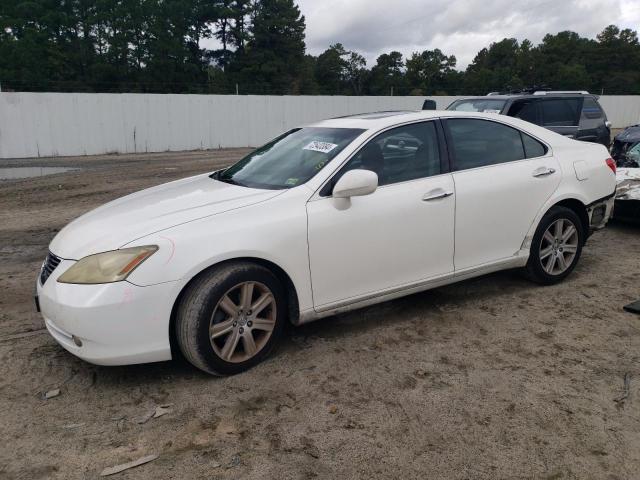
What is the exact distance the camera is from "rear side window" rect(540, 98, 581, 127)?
9414mm

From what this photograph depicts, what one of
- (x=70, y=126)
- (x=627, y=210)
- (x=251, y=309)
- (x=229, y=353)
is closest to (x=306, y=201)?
(x=251, y=309)

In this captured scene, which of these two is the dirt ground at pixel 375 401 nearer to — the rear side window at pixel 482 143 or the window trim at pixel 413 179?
the window trim at pixel 413 179

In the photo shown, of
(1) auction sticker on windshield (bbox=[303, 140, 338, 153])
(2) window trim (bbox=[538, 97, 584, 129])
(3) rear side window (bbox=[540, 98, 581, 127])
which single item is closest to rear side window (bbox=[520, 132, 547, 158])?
(1) auction sticker on windshield (bbox=[303, 140, 338, 153])

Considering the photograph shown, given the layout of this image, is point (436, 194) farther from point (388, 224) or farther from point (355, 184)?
point (355, 184)

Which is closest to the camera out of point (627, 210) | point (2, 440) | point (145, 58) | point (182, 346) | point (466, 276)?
point (2, 440)

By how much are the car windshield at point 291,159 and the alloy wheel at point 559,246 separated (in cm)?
200

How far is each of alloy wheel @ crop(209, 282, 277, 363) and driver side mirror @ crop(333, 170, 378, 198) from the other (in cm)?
79

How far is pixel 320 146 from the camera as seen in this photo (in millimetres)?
4051

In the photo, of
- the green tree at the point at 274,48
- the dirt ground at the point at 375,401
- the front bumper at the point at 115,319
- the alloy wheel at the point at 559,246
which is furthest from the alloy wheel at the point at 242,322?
the green tree at the point at 274,48

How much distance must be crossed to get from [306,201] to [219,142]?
20.0 m

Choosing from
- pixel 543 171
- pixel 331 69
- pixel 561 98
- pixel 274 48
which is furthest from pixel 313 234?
pixel 331 69

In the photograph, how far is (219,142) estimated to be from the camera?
74.7 ft

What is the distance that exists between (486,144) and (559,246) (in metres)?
1.18

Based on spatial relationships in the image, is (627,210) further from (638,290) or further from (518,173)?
(518,173)
